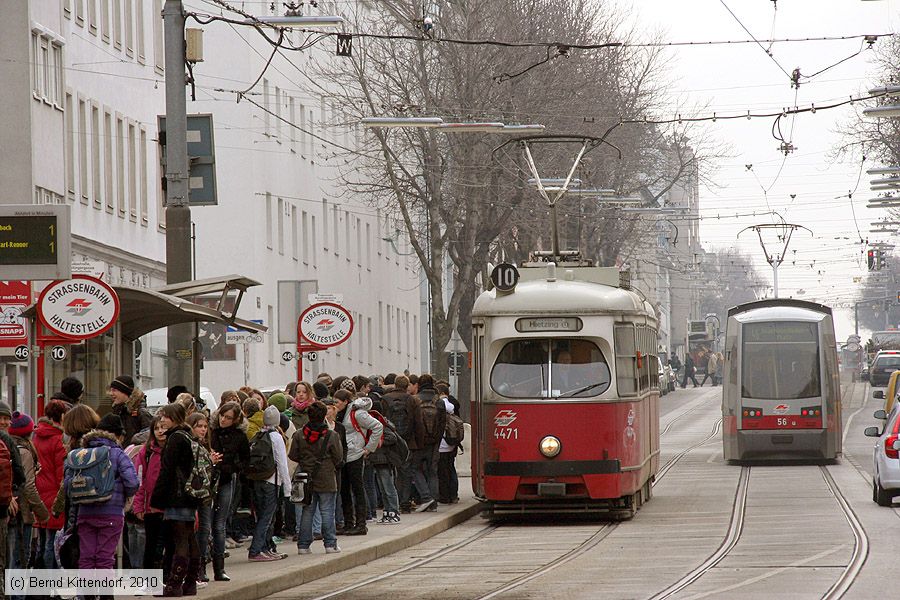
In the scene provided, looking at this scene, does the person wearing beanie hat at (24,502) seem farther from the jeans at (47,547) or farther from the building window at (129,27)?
the building window at (129,27)

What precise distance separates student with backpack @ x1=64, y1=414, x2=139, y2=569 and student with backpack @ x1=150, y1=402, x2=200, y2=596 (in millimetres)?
641

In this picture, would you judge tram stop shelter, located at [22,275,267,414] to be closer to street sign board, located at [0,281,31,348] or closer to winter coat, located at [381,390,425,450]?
street sign board, located at [0,281,31,348]

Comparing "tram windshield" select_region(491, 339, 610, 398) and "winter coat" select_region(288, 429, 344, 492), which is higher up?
"tram windshield" select_region(491, 339, 610, 398)

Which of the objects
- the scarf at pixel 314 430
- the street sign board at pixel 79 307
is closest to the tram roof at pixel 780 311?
the scarf at pixel 314 430

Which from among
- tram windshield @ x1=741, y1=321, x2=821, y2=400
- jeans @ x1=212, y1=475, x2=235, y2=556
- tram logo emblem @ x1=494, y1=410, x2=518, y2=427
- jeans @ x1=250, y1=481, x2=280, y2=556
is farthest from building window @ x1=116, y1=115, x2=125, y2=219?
jeans @ x1=212, y1=475, x2=235, y2=556

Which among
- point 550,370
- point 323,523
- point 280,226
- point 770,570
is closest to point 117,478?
point 323,523

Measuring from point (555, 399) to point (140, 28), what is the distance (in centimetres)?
2475

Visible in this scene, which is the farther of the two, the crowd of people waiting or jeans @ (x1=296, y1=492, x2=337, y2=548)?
jeans @ (x1=296, y1=492, x2=337, y2=548)

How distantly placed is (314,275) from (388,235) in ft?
37.9

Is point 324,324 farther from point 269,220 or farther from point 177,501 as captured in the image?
point 269,220

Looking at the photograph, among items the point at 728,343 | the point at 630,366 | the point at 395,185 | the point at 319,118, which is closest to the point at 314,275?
the point at 319,118

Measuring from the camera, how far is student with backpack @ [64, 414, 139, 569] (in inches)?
505

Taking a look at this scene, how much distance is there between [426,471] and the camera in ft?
82.0

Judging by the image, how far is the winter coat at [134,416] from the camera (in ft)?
52.2
